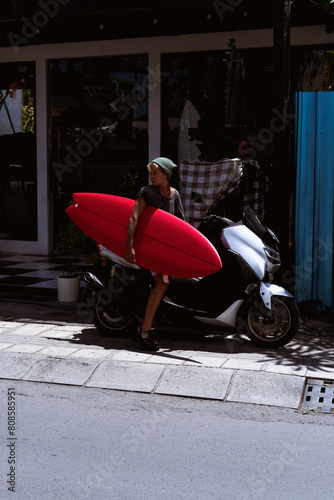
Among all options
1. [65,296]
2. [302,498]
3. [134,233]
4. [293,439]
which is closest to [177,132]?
[65,296]

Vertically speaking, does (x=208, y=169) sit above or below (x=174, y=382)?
above

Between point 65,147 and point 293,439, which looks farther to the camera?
point 65,147

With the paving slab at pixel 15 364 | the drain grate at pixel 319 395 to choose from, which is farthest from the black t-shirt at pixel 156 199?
the drain grate at pixel 319 395

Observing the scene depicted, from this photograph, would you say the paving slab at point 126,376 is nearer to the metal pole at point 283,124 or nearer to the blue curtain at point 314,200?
the metal pole at point 283,124

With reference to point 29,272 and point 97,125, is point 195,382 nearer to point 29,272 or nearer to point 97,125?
point 29,272

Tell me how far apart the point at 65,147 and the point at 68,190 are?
28.6 inches

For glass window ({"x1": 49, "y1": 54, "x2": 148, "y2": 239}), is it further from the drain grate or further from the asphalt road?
the asphalt road

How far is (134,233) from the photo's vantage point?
238 inches

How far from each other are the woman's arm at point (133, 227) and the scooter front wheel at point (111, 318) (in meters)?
0.56

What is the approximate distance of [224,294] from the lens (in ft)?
20.1

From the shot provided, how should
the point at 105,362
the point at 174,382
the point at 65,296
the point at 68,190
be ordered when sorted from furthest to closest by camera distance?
the point at 68,190, the point at 65,296, the point at 105,362, the point at 174,382

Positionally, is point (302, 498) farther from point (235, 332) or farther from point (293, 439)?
point (235, 332)

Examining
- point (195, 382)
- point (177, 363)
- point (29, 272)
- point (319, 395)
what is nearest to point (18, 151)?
point (29, 272)

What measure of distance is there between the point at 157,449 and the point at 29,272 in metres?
6.14
